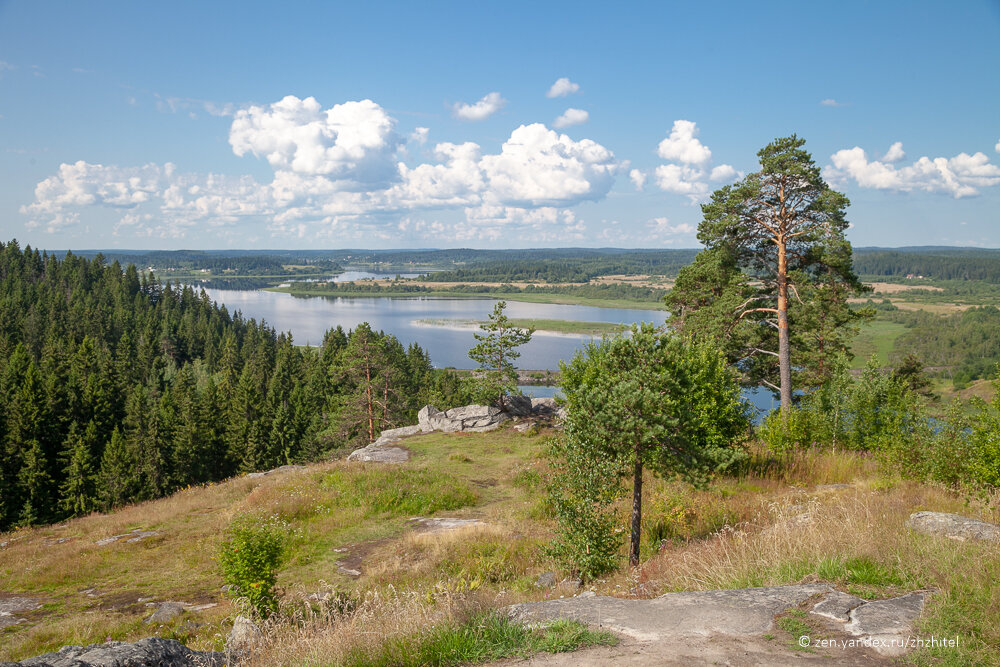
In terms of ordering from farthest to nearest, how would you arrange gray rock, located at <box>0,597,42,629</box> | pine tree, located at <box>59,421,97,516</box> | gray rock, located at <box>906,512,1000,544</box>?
pine tree, located at <box>59,421,97,516</box>, gray rock, located at <box>0,597,42,629</box>, gray rock, located at <box>906,512,1000,544</box>

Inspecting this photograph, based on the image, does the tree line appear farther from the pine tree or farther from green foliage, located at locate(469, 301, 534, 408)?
the pine tree

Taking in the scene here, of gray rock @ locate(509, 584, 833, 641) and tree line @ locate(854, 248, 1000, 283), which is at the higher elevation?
tree line @ locate(854, 248, 1000, 283)

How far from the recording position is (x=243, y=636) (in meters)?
5.93

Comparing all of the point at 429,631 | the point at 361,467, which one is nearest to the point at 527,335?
the point at 361,467

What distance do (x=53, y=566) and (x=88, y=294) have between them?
10639 centimetres

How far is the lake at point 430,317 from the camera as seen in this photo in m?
86.1

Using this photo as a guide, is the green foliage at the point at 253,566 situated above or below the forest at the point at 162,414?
above

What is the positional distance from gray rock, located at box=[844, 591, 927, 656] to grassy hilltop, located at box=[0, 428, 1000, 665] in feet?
0.63

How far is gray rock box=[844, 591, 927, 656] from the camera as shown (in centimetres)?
401

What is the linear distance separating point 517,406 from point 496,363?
250 cm

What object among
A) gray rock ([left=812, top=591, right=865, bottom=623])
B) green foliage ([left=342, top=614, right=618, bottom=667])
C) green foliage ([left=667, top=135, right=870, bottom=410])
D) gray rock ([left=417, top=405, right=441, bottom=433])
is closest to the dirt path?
green foliage ([left=342, top=614, right=618, bottom=667])

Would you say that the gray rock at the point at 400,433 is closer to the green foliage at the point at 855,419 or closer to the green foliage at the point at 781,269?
the green foliage at the point at 781,269

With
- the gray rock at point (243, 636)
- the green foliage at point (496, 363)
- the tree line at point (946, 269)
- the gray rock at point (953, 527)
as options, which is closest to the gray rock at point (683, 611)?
the gray rock at point (953, 527)

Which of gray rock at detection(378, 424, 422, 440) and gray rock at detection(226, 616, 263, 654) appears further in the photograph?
gray rock at detection(378, 424, 422, 440)
